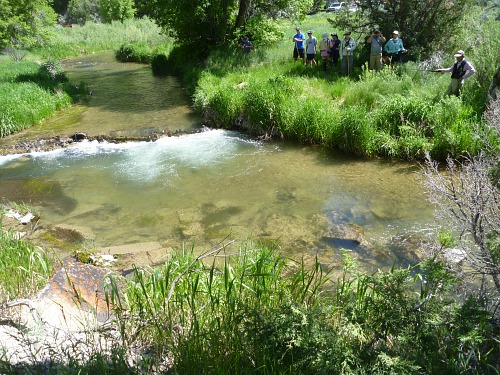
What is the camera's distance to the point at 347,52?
1497 centimetres

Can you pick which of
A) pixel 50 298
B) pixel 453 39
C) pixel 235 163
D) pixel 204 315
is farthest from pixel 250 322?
pixel 453 39

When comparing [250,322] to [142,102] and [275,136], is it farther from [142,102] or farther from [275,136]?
[142,102]

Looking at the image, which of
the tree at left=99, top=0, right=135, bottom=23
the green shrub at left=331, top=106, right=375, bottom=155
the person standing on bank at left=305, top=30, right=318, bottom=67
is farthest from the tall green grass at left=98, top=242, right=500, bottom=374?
the tree at left=99, top=0, right=135, bottom=23

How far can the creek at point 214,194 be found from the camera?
731cm

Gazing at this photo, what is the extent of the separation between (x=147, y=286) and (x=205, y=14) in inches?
813

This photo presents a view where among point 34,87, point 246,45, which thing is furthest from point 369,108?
point 34,87

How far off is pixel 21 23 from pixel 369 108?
21377mm

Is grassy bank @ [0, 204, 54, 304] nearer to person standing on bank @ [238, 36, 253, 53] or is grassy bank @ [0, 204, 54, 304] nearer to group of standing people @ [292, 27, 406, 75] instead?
group of standing people @ [292, 27, 406, 75]

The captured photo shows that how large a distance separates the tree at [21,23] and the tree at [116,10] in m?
35.0

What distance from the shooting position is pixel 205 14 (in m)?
22.2

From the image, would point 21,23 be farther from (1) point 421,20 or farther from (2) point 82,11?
(2) point 82,11

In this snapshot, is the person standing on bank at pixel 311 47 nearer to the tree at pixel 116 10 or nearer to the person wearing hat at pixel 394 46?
the person wearing hat at pixel 394 46

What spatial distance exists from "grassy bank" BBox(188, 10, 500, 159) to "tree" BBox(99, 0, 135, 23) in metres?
49.9

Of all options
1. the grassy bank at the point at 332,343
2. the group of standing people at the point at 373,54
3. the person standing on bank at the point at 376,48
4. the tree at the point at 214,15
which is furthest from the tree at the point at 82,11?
the grassy bank at the point at 332,343
